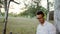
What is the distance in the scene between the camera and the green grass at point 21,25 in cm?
790

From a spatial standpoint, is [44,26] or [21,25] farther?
[21,25]

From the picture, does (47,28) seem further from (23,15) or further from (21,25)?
(23,15)

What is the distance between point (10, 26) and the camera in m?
8.38

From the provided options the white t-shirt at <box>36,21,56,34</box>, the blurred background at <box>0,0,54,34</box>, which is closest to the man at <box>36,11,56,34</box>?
the white t-shirt at <box>36,21,56,34</box>

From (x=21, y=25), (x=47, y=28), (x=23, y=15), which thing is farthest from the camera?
(x=23, y=15)

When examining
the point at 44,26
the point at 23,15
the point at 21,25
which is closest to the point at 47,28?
the point at 44,26

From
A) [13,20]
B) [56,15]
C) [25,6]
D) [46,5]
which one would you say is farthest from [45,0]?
[56,15]

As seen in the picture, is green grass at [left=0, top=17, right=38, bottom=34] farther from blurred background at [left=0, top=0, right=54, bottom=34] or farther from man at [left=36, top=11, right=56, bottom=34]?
man at [left=36, top=11, right=56, bottom=34]

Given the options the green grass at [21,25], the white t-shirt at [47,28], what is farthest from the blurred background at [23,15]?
the white t-shirt at [47,28]

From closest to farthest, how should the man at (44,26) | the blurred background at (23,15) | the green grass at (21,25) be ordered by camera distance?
1. the man at (44,26)
2. the green grass at (21,25)
3. the blurred background at (23,15)

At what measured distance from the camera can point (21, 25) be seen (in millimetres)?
8398

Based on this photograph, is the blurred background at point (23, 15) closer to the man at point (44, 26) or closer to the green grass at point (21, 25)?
the green grass at point (21, 25)

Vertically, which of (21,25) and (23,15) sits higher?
(23,15)

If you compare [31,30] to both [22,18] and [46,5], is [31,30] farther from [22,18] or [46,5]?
[46,5]
